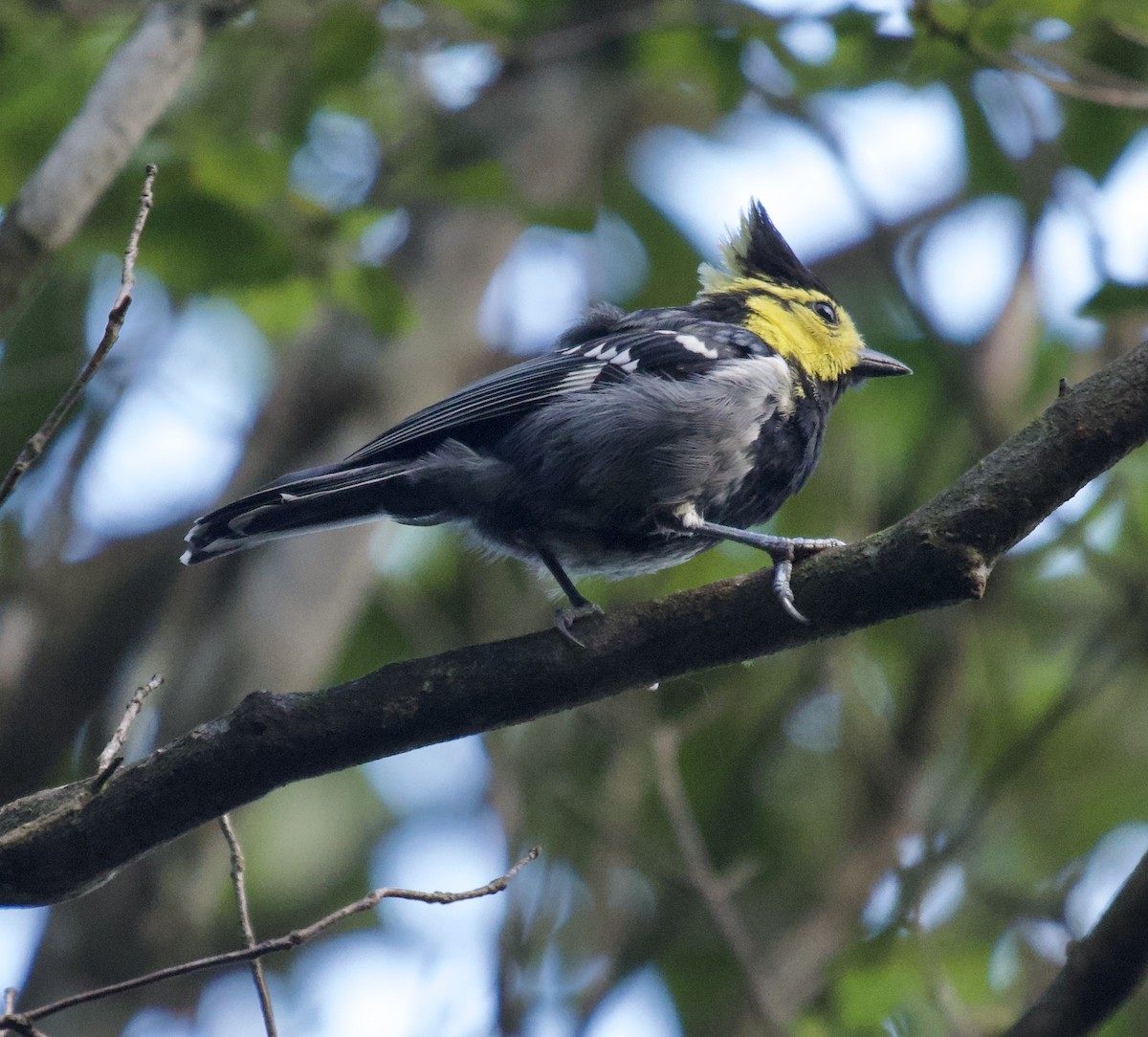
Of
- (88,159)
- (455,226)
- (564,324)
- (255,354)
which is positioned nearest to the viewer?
(88,159)

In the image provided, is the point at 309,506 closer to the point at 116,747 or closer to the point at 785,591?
the point at 116,747

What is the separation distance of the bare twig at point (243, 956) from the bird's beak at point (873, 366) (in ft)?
8.04

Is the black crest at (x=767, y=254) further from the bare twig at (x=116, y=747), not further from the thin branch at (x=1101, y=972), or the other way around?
the bare twig at (x=116, y=747)

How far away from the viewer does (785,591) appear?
2.54 meters

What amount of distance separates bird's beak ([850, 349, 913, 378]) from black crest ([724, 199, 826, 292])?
0.38 metres

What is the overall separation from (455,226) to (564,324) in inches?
59.1

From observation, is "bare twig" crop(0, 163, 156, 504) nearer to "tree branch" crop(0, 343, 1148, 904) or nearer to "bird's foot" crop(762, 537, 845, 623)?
"tree branch" crop(0, 343, 1148, 904)

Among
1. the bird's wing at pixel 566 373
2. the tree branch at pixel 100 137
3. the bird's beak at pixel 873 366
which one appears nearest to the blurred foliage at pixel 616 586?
the tree branch at pixel 100 137

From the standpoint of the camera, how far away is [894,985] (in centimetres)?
411

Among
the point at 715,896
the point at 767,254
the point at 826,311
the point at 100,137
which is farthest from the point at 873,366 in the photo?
the point at 100,137

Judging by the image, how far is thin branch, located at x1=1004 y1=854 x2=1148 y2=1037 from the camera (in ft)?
8.11

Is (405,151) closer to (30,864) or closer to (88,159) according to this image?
(88,159)

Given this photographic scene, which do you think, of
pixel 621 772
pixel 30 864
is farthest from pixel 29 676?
pixel 30 864

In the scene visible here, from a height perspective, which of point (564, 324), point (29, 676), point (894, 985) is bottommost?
point (894, 985)
